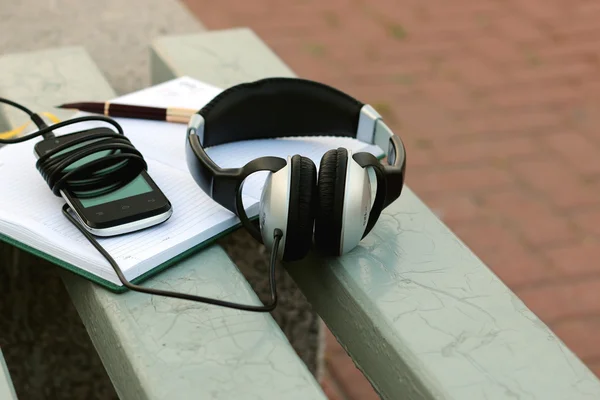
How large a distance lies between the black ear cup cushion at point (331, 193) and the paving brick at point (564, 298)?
0.96 m

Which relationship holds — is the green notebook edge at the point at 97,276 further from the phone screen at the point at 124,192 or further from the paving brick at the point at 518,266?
the paving brick at the point at 518,266

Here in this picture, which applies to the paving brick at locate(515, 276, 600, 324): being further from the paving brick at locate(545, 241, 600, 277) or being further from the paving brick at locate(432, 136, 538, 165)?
the paving brick at locate(432, 136, 538, 165)

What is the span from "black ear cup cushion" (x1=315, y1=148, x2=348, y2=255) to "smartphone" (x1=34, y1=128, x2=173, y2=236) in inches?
6.2

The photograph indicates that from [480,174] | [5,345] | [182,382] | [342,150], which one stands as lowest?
[480,174]

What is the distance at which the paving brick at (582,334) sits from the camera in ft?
4.76

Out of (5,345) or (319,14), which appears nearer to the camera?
(5,345)

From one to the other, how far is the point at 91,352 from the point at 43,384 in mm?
82

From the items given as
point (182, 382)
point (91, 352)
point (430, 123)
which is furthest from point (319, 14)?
point (182, 382)

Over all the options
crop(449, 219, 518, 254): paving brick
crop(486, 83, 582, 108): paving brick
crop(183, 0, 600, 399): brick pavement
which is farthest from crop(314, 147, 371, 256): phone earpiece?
crop(486, 83, 582, 108): paving brick

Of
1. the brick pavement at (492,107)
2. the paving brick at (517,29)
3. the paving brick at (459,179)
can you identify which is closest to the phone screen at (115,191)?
the brick pavement at (492,107)

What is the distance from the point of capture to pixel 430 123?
2049 mm

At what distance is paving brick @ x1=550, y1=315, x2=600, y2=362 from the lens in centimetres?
145

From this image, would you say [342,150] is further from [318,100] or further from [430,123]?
[430,123]

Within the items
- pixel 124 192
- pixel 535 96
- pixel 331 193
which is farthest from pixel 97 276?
pixel 535 96
